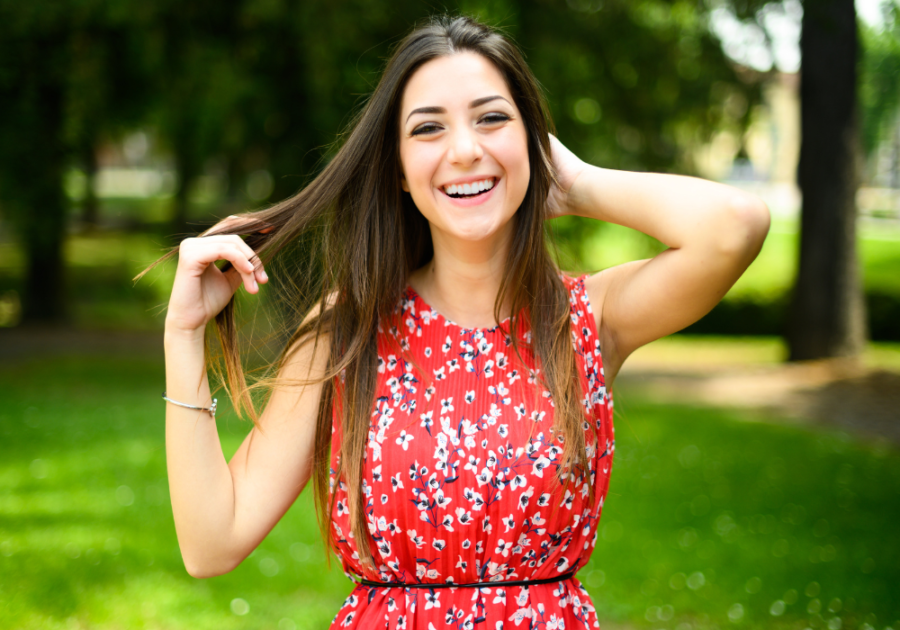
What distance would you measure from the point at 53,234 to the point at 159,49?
8.71 feet

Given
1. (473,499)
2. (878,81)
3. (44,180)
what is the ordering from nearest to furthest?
1. (473,499)
2. (44,180)
3. (878,81)

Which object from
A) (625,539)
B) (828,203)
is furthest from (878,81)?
(625,539)

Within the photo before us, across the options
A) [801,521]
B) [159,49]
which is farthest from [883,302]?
[159,49]

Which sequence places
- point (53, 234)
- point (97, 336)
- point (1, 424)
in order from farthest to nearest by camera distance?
point (97, 336) < point (53, 234) < point (1, 424)

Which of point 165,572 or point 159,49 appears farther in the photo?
point 159,49

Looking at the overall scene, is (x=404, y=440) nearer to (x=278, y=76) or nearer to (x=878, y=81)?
(x=278, y=76)

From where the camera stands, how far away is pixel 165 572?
4.64 m

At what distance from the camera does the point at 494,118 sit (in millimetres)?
1809

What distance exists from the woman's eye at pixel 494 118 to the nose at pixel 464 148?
4cm

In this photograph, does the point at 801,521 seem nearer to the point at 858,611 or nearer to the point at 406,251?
the point at 858,611

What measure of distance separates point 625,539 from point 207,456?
4.00 metres

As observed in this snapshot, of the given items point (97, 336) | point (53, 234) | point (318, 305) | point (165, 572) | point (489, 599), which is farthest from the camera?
point (97, 336)

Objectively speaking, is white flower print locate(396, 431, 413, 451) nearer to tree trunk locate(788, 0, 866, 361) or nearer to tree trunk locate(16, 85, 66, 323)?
tree trunk locate(16, 85, 66, 323)

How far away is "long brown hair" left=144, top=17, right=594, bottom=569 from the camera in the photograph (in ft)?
6.03
